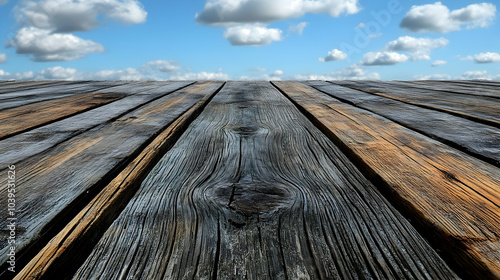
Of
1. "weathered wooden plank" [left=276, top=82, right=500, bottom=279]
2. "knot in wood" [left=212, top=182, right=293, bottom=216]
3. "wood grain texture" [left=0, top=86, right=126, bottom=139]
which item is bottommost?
"wood grain texture" [left=0, top=86, right=126, bottom=139]

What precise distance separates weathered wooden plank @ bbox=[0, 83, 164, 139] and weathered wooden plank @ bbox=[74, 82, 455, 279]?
947 millimetres

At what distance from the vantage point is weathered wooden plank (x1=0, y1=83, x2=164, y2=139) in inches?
61.6

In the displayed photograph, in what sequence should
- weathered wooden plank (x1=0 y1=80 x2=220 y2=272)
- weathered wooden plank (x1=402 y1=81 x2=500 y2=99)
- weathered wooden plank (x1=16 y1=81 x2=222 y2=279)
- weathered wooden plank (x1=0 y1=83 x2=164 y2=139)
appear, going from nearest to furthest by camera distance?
weathered wooden plank (x1=16 y1=81 x2=222 y2=279), weathered wooden plank (x1=0 y1=80 x2=220 y2=272), weathered wooden plank (x1=0 y1=83 x2=164 y2=139), weathered wooden plank (x1=402 y1=81 x2=500 y2=99)

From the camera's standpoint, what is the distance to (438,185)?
845 mm

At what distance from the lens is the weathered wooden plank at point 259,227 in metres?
0.54

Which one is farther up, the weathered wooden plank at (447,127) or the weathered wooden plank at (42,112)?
the weathered wooden plank at (447,127)

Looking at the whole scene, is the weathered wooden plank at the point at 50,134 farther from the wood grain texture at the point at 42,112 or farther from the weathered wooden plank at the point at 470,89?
the weathered wooden plank at the point at 470,89

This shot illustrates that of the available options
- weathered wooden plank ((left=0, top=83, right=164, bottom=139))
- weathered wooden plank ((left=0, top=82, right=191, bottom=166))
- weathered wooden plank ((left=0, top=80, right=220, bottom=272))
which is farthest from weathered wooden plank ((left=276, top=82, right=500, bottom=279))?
weathered wooden plank ((left=0, top=83, right=164, bottom=139))

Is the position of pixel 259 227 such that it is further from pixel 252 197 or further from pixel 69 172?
pixel 69 172

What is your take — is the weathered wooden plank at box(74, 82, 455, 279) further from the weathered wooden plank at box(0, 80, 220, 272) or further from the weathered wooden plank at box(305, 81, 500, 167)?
the weathered wooden plank at box(305, 81, 500, 167)

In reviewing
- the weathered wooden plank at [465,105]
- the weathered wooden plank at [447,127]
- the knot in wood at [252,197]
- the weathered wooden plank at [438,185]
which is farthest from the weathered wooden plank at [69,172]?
the weathered wooden plank at [465,105]

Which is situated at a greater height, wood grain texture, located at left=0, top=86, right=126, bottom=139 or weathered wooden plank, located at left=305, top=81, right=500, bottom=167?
weathered wooden plank, located at left=305, top=81, right=500, bottom=167

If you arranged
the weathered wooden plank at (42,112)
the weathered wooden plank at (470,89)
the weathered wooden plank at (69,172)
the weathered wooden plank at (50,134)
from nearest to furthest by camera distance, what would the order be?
the weathered wooden plank at (69,172) < the weathered wooden plank at (50,134) < the weathered wooden plank at (42,112) < the weathered wooden plank at (470,89)

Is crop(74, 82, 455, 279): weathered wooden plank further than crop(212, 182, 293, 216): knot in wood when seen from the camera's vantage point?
No
